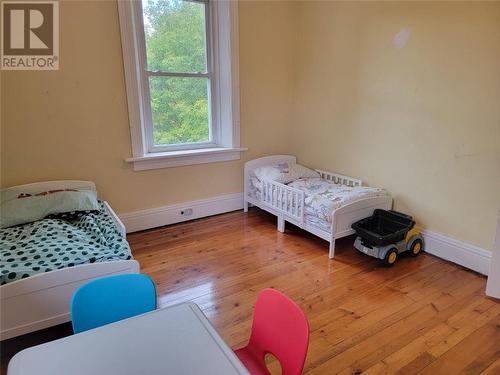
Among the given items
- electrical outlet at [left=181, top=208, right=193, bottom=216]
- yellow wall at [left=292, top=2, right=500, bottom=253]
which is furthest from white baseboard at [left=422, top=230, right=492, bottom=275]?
electrical outlet at [left=181, top=208, right=193, bottom=216]

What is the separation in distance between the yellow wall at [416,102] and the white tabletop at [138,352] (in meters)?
2.35

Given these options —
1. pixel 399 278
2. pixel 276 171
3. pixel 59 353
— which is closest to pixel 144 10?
pixel 276 171

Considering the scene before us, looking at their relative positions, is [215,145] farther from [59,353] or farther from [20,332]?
[59,353]

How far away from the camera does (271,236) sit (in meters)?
3.20

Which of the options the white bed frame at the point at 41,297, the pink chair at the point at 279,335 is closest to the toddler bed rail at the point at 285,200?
the white bed frame at the point at 41,297

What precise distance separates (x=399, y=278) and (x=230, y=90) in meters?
2.39

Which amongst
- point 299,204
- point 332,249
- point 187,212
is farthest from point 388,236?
point 187,212

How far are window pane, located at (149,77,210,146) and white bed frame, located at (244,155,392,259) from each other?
28.1 inches

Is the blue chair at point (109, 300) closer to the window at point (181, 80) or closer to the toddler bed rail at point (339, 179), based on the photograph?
the window at point (181, 80)

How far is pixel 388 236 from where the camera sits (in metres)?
2.52

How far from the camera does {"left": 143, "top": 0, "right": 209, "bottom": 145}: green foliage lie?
3094 mm

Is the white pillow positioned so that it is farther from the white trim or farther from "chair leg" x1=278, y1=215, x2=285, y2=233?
the white trim

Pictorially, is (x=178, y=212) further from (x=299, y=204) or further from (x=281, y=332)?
(x=281, y=332)

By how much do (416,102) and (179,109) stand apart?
220 centimetres
